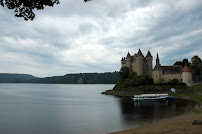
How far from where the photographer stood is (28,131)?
24281 mm

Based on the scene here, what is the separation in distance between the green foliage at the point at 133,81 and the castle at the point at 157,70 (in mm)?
2266

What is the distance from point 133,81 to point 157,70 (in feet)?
33.2

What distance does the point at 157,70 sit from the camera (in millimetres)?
70438

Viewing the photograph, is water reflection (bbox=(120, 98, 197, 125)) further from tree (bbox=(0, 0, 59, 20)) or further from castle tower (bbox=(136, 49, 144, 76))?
castle tower (bbox=(136, 49, 144, 76))

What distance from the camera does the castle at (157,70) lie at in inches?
2568

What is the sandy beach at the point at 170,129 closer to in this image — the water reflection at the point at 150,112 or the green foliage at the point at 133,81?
the water reflection at the point at 150,112

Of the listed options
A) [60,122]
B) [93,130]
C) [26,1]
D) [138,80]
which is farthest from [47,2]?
[138,80]

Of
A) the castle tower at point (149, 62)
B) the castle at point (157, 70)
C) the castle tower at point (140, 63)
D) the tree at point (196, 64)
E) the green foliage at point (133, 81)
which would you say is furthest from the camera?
the castle tower at point (149, 62)

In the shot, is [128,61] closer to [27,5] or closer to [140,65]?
[140,65]

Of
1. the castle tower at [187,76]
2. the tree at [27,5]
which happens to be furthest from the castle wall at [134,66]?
the tree at [27,5]

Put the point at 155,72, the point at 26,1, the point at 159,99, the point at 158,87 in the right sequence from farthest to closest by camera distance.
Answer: the point at 155,72
the point at 158,87
the point at 159,99
the point at 26,1

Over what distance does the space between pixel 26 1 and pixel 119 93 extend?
6615 centimetres

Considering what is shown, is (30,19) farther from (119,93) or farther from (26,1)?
(119,93)

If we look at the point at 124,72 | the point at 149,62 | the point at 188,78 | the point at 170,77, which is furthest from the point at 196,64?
the point at 124,72
